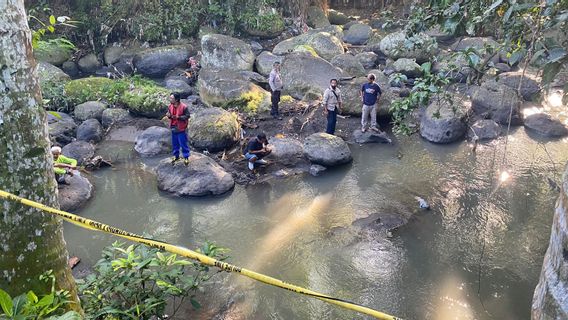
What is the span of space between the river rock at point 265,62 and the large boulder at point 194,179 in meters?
7.26

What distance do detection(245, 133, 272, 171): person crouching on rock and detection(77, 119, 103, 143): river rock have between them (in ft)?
14.2

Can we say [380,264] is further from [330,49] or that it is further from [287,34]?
[287,34]

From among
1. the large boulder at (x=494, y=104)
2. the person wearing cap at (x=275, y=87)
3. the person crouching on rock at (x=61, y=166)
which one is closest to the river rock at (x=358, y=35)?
the large boulder at (x=494, y=104)

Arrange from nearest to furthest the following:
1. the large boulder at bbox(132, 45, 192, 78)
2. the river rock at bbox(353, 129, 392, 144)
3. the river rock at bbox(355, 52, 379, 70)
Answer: the river rock at bbox(353, 129, 392, 144)
the river rock at bbox(355, 52, 379, 70)
the large boulder at bbox(132, 45, 192, 78)

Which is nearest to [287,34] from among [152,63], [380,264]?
[152,63]

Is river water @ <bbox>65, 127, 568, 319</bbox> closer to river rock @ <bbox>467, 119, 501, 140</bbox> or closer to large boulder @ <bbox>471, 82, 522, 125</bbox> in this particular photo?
river rock @ <bbox>467, 119, 501, 140</bbox>

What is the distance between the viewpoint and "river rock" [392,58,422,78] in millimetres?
14523

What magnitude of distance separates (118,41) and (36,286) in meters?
17.7

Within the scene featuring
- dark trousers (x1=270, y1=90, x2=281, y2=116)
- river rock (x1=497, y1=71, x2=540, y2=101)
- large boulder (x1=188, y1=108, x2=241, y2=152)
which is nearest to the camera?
large boulder (x1=188, y1=108, x2=241, y2=152)

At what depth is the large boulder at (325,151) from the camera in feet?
30.6

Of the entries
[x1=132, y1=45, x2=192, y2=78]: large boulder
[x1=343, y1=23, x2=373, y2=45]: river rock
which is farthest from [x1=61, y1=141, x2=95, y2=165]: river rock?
[x1=343, y1=23, x2=373, y2=45]: river rock

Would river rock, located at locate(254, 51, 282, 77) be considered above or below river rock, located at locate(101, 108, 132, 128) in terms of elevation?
above

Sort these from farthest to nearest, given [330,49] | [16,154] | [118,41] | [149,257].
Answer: [118,41]
[330,49]
[149,257]
[16,154]

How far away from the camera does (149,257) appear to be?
12.9ft
